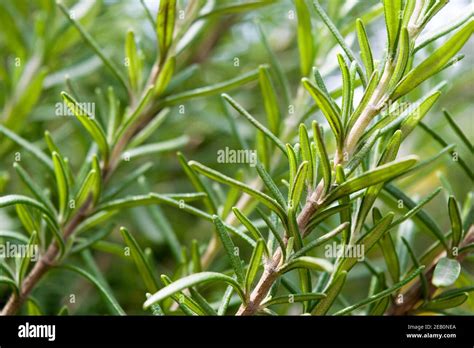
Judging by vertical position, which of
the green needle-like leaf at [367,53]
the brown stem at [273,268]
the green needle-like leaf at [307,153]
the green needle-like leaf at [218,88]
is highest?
the green needle-like leaf at [218,88]

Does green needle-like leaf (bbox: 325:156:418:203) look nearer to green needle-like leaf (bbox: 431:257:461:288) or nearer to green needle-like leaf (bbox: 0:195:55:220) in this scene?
green needle-like leaf (bbox: 431:257:461:288)

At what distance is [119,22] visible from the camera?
0.94 m

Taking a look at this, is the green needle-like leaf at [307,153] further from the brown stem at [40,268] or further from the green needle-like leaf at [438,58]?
the brown stem at [40,268]

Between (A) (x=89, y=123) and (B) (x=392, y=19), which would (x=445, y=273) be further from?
(A) (x=89, y=123)

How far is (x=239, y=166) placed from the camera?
866mm

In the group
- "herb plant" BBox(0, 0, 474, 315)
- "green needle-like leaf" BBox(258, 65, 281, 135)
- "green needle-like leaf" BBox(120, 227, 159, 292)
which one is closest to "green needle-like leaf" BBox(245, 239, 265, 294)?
"herb plant" BBox(0, 0, 474, 315)

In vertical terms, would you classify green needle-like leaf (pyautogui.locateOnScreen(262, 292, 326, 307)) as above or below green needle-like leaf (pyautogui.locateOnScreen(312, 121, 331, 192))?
below

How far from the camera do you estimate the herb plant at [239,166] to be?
427mm

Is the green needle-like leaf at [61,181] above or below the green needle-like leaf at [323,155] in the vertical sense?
above

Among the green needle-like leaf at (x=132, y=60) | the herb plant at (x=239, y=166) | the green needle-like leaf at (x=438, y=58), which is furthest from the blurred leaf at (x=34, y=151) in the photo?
the green needle-like leaf at (x=438, y=58)

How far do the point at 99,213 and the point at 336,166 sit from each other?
11.2 inches

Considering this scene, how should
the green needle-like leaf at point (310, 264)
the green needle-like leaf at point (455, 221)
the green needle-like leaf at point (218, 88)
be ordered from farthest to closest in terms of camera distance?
1. the green needle-like leaf at point (218, 88)
2. the green needle-like leaf at point (455, 221)
3. the green needle-like leaf at point (310, 264)

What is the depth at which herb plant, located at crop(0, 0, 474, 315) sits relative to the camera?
0.43 m
